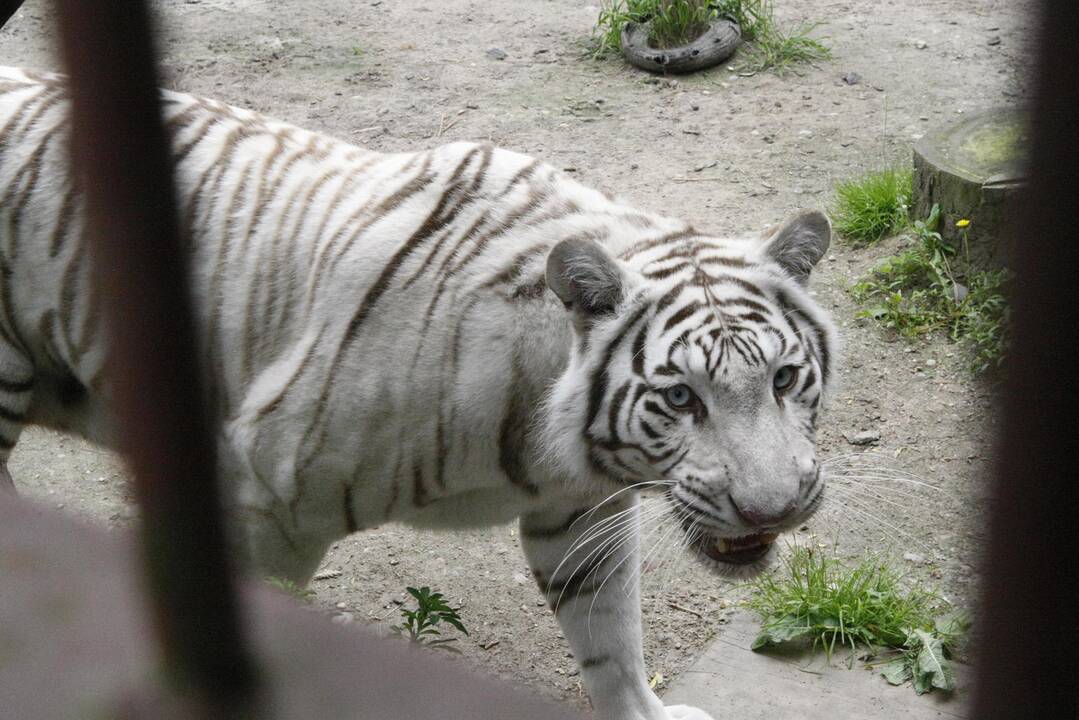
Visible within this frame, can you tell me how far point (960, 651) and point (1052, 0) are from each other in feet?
9.29

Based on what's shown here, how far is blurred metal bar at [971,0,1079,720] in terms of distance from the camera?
48 cm

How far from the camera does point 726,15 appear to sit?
6.67 meters

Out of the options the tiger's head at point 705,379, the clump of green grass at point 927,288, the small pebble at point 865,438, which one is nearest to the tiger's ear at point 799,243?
the tiger's head at point 705,379

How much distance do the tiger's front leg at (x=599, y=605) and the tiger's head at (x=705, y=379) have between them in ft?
1.19

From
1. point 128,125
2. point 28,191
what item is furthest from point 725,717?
point 128,125

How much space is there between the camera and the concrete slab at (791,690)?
2.99 meters

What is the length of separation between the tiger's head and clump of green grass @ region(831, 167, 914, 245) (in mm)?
2396

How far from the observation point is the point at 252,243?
2.94 metres

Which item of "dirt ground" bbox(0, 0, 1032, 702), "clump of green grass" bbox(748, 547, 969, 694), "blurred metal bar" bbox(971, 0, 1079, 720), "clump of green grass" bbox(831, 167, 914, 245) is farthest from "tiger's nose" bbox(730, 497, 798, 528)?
"clump of green grass" bbox(831, 167, 914, 245)

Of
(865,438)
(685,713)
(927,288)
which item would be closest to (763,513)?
(685,713)

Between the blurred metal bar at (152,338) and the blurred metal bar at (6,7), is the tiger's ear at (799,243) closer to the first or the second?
the blurred metal bar at (6,7)

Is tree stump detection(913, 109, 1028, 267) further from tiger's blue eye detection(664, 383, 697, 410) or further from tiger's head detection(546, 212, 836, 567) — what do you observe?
tiger's blue eye detection(664, 383, 697, 410)

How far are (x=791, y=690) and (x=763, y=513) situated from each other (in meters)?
0.95

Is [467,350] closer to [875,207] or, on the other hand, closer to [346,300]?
[346,300]
